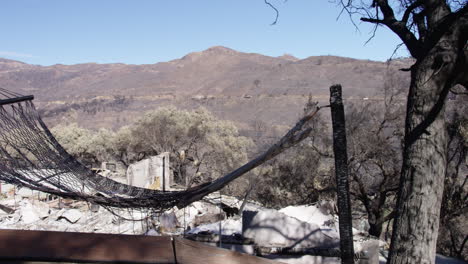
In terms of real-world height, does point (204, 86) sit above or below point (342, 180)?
above

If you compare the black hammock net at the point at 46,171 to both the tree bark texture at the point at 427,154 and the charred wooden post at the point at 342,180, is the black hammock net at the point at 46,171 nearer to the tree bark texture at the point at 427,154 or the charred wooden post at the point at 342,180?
the charred wooden post at the point at 342,180

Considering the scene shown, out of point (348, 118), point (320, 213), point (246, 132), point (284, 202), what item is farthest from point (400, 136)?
point (246, 132)

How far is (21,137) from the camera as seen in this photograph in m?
4.40

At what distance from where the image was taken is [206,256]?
3.40 feet

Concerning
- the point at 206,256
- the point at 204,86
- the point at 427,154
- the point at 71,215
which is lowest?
the point at 71,215

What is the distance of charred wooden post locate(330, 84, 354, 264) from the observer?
2.50m

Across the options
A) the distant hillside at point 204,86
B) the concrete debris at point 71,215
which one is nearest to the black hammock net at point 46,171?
the concrete debris at point 71,215

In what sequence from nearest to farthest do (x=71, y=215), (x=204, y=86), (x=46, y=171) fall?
(x=46, y=171), (x=71, y=215), (x=204, y=86)

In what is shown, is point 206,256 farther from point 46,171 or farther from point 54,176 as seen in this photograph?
point 46,171

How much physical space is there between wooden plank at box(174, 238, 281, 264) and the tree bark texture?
1.69 metres

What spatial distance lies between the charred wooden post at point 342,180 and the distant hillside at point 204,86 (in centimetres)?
2904

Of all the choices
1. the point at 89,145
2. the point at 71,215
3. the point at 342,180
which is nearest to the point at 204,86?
the point at 89,145

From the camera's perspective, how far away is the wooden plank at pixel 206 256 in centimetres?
102

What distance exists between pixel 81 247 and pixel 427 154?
207cm
